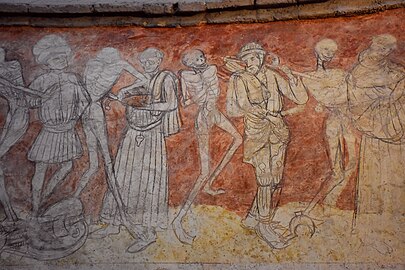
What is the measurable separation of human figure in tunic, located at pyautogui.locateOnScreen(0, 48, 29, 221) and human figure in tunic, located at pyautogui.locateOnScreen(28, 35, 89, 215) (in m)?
0.19

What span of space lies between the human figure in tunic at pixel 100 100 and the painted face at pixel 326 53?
6.62 ft

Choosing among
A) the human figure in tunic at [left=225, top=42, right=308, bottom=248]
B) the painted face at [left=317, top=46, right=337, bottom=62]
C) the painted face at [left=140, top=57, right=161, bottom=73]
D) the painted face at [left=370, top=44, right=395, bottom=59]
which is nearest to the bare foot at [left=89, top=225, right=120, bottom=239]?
the human figure in tunic at [left=225, top=42, right=308, bottom=248]

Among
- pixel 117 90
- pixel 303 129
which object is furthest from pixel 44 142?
pixel 303 129

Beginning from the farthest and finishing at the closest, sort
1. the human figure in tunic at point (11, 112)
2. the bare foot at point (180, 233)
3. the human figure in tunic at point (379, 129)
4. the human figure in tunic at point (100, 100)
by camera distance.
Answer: the human figure in tunic at point (11, 112), the human figure in tunic at point (100, 100), the bare foot at point (180, 233), the human figure in tunic at point (379, 129)

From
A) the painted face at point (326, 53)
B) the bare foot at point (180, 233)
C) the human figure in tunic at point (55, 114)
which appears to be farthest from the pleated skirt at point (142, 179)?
the painted face at point (326, 53)

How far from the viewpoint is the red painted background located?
7.99 meters

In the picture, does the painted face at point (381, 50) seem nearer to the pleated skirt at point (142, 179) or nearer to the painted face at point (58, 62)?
the pleated skirt at point (142, 179)

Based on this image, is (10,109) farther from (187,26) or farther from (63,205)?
(187,26)

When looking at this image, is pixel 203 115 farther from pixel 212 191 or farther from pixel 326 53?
pixel 326 53

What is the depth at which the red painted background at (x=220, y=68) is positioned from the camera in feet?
26.2

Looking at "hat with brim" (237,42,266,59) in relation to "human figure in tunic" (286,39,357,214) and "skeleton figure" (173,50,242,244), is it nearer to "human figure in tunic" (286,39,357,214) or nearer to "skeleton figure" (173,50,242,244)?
"skeleton figure" (173,50,242,244)

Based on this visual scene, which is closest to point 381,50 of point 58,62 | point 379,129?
point 379,129

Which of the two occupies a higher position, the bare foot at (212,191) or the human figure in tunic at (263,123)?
the human figure in tunic at (263,123)

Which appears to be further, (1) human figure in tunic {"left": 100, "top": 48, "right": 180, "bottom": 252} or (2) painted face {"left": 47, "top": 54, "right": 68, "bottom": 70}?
(2) painted face {"left": 47, "top": 54, "right": 68, "bottom": 70}
